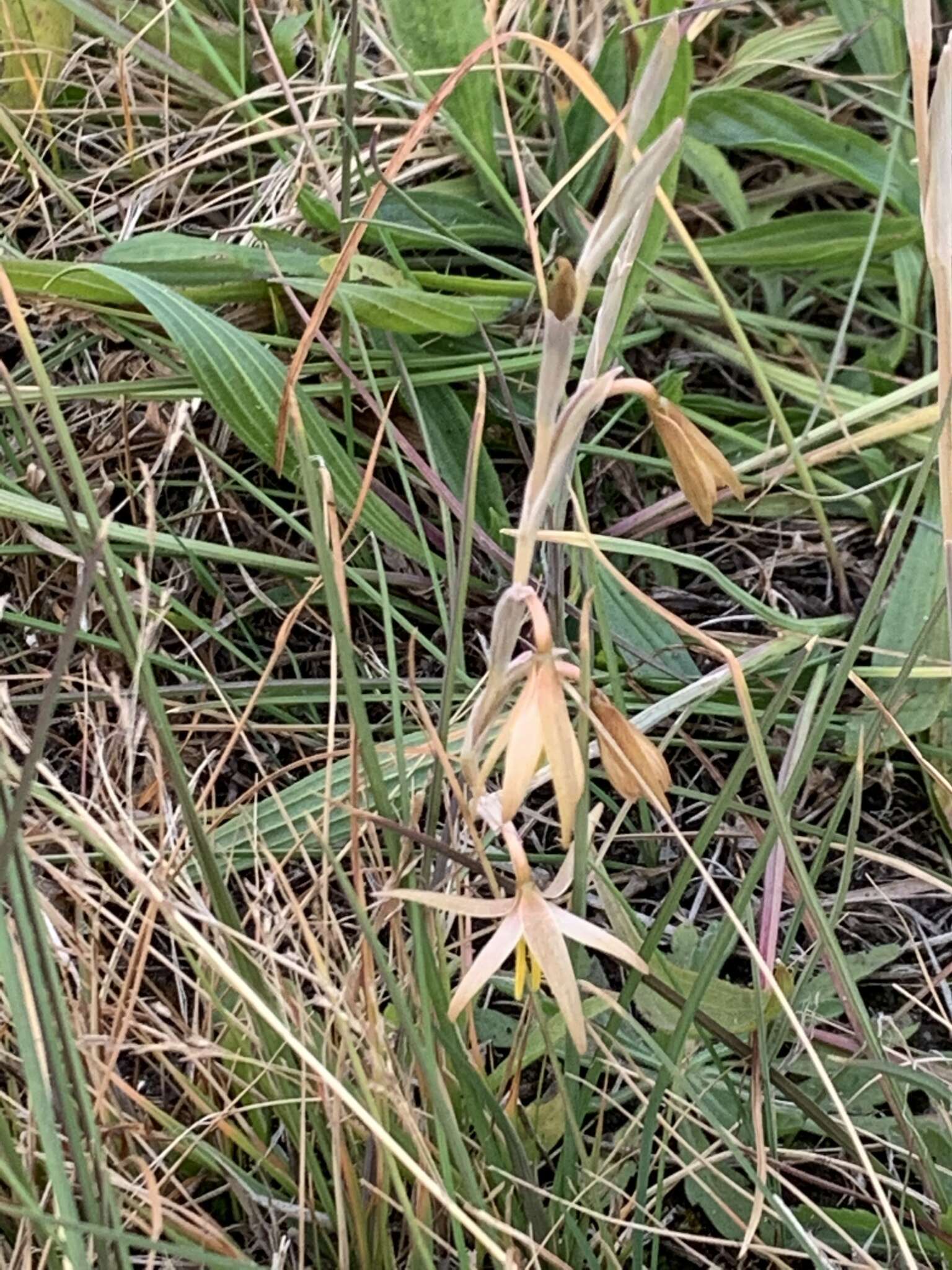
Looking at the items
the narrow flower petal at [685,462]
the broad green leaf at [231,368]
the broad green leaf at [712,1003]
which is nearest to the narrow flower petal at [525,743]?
the narrow flower petal at [685,462]

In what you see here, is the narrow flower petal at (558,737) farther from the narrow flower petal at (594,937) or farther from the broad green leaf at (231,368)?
the broad green leaf at (231,368)

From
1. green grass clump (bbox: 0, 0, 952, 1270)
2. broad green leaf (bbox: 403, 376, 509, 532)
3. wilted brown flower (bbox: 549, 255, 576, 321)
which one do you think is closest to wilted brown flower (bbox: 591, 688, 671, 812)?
green grass clump (bbox: 0, 0, 952, 1270)

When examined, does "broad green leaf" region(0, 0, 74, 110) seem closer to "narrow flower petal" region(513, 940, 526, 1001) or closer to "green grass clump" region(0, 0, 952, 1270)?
"green grass clump" region(0, 0, 952, 1270)

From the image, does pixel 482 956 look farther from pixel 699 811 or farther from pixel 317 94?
pixel 317 94

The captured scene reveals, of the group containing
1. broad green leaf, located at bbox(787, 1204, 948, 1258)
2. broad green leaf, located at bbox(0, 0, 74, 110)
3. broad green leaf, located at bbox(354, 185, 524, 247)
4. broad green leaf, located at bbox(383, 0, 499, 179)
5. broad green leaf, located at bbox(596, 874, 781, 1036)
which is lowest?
broad green leaf, located at bbox(787, 1204, 948, 1258)

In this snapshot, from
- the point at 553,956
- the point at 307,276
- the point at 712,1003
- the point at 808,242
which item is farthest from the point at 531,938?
the point at 808,242

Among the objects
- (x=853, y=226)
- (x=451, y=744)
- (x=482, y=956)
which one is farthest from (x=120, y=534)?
(x=853, y=226)

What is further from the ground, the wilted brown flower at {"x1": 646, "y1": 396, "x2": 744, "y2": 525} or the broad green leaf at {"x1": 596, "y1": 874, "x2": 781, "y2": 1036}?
the wilted brown flower at {"x1": 646, "y1": 396, "x2": 744, "y2": 525}
